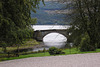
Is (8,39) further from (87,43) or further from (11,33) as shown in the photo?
(87,43)

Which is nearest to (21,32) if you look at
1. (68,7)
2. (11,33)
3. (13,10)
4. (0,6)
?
(11,33)

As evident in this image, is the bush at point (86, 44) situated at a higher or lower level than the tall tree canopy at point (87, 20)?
lower

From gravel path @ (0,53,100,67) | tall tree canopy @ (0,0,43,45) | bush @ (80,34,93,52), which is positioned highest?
tall tree canopy @ (0,0,43,45)

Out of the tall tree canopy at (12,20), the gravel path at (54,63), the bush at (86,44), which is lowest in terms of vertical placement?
the bush at (86,44)

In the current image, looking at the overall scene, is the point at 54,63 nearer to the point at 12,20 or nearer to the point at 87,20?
the point at 12,20

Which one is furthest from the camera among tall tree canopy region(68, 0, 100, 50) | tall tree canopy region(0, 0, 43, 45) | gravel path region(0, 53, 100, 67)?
tall tree canopy region(68, 0, 100, 50)

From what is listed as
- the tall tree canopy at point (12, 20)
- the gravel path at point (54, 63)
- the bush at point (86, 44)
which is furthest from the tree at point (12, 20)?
the bush at point (86, 44)

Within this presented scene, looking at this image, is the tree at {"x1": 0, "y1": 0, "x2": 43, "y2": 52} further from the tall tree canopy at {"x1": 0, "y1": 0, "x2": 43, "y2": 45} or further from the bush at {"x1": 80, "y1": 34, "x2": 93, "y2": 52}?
the bush at {"x1": 80, "y1": 34, "x2": 93, "y2": 52}

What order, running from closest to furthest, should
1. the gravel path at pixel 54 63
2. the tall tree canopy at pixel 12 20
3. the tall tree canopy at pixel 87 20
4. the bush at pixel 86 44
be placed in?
the gravel path at pixel 54 63, the tall tree canopy at pixel 12 20, the tall tree canopy at pixel 87 20, the bush at pixel 86 44

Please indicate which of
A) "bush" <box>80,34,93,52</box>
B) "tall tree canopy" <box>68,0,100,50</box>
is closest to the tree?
"tall tree canopy" <box>68,0,100,50</box>

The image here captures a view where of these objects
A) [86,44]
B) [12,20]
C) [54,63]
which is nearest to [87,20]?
[86,44]

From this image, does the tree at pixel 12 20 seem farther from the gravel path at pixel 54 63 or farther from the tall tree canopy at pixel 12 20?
the gravel path at pixel 54 63

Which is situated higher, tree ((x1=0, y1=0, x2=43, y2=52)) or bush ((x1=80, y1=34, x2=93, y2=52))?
tree ((x1=0, y1=0, x2=43, y2=52))

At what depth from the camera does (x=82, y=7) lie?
65.9 feet
